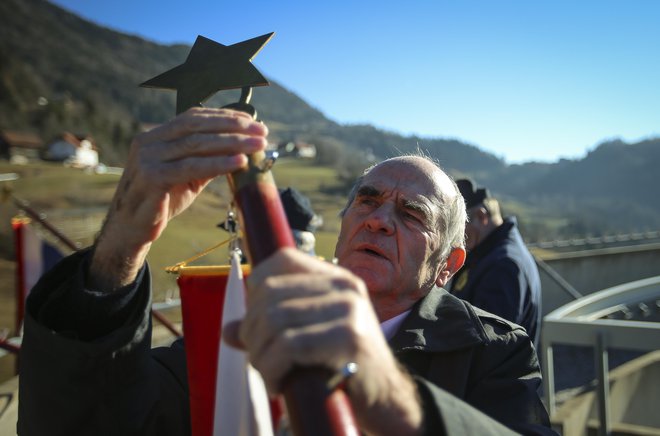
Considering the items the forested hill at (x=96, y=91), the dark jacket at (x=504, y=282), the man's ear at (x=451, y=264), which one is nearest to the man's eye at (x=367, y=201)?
the man's ear at (x=451, y=264)

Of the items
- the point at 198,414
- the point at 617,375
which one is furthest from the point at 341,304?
the point at 617,375

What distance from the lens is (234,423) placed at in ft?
4.67

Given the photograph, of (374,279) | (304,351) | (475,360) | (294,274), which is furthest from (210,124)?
(475,360)

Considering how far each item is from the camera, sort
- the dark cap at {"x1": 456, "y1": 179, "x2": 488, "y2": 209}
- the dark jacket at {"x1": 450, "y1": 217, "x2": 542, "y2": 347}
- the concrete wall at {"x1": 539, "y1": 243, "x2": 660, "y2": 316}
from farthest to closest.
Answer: the concrete wall at {"x1": 539, "y1": 243, "x2": 660, "y2": 316} < the dark cap at {"x1": 456, "y1": 179, "x2": 488, "y2": 209} < the dark jacket at {"x1": 450, "y1": 217, "x2": 542, "y2": 347}

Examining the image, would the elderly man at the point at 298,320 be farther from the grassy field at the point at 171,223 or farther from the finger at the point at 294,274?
the grassy field at the point at 171,223

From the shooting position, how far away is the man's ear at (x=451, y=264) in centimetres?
252

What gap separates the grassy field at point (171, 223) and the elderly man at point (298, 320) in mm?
6393

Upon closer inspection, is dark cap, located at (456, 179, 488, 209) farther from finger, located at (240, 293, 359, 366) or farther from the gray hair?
finger, located at (240, 293, 359, 366)

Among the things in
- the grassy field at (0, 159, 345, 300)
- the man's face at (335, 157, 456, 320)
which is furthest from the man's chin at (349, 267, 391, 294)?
the grassy field at (0, 159, 345, 300)

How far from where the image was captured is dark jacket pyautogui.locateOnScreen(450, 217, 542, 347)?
12.2 feet

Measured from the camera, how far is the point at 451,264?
256 cm

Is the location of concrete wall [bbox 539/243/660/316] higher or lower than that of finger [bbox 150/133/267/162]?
lower

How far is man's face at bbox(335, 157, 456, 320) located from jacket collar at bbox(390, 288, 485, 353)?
12 centimetres

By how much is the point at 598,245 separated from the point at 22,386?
21139mm
